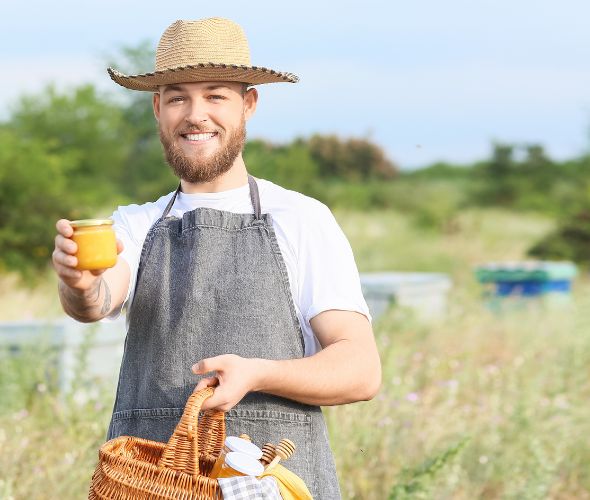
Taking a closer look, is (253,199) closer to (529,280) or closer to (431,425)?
(431,425)

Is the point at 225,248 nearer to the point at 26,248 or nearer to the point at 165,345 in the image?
the point at 165,345

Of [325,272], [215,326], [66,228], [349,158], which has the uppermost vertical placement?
[349,158]

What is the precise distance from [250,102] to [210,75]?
0.21 meters

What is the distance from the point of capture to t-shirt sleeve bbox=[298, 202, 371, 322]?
7.48ft

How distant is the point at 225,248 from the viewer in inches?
92.3

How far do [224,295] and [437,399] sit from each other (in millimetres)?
3390

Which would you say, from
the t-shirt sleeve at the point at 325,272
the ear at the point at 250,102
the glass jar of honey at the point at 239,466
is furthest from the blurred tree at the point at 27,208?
the glass jar of honey at the point at 239,466

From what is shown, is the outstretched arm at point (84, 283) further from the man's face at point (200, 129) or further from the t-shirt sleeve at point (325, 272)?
the t-shirt sleeve at point (325, 272)

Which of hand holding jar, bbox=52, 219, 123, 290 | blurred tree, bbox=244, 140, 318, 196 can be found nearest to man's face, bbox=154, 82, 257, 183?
hand holding jar, bbox=52, 219, 123, 290

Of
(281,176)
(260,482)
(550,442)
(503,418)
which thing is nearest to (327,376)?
(260,482)

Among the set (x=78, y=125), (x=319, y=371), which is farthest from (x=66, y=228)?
(x=78, y=125)

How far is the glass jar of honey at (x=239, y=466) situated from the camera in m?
1.91

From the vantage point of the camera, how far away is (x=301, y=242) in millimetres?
2354

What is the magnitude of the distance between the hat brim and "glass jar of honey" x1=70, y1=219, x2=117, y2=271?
498mm
